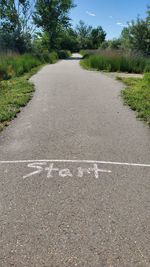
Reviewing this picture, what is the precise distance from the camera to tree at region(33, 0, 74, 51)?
5681 cm

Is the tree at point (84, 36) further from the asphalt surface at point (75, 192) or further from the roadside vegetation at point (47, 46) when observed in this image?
the asphalt surface at point (75, 192)

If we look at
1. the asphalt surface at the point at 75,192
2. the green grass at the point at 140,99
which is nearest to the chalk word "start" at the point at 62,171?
the asphalt surface at the point at 75,192

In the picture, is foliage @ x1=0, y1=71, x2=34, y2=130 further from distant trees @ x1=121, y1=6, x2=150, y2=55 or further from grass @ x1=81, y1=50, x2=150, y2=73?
distant trees @ x1=121, y1=6, x2=150, y2=55

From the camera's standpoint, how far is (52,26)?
5803 centimetres

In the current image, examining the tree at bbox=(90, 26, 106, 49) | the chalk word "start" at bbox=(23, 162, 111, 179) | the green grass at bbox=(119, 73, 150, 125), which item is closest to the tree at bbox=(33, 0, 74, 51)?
the tree at bbox=(90, 26, 106, 49)

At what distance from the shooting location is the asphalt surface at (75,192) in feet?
10.5

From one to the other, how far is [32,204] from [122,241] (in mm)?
1178

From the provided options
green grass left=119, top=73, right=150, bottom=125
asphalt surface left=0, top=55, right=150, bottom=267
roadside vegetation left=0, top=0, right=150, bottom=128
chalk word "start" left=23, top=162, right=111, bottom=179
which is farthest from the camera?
roadside vegetation left=0, top=0, right=150, bottom=128

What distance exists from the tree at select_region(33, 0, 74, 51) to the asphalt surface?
52.4 meters

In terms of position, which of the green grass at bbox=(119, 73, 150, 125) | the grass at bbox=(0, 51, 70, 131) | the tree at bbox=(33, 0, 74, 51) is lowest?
the grass at bbox=(0, 51, 70, 131)

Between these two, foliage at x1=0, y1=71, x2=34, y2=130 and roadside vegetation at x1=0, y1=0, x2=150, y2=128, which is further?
roadside vegetation at x1=0, y1=0, x2=150, y2=128

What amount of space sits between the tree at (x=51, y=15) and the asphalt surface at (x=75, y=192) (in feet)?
172

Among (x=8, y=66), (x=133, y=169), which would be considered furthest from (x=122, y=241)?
(x=8, y=66)

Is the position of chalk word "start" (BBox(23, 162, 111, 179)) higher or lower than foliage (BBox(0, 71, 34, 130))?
higher
